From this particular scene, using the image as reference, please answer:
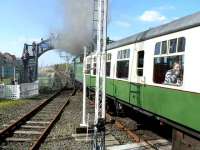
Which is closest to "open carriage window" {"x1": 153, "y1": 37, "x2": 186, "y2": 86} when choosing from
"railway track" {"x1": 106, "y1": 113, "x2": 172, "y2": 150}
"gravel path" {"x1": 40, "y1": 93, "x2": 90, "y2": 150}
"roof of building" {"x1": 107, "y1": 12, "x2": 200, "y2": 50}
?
"roof of building" {"x1": 107, "y1": 12, "x2": 200, "y2": 50}

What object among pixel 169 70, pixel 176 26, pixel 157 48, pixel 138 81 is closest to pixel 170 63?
pixel 169 70

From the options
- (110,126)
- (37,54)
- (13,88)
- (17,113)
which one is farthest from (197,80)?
(37,54)

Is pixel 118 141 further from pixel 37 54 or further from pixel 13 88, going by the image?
pixel 37 54

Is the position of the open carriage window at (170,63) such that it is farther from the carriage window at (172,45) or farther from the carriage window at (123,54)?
the carriage window at (123,54)

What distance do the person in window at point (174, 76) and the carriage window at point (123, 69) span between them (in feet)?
16.1

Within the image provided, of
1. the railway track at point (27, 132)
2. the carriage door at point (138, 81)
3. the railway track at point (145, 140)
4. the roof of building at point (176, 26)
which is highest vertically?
the roof of building at point (176, 26)

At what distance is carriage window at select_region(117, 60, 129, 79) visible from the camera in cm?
1574

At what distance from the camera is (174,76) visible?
1030 cm

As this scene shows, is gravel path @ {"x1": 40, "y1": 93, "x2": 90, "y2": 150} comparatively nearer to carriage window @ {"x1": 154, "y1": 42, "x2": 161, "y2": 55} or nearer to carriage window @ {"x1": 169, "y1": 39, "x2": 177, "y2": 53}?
carriage window @ {"x1": 154, "y1": 42, "x2": 161, "y2": 55}

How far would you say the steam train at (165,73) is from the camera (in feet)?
30.1

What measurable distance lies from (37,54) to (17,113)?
33.2 m

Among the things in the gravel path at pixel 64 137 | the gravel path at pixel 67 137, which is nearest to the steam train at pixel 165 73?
the gravel path at pixel 67 137

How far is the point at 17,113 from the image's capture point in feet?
69.4

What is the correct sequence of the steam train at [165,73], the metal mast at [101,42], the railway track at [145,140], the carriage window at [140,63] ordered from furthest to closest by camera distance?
the carriage window at [140,63]
the metal mast at [101,42]
the railway track at [145,140]
the steam train at [165,73]
